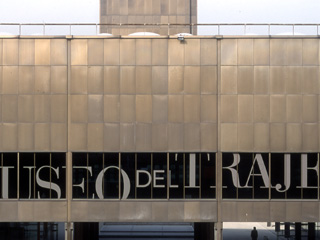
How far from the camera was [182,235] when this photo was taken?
54.0 meters

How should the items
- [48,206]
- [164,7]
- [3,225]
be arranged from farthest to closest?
[164,7]
[3,225]
[48,206]

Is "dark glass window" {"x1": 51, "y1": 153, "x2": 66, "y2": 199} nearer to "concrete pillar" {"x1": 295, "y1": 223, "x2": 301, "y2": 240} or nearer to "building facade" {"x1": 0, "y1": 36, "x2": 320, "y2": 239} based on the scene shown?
"building facade" {"x1": 0, "y1": 36, "x2": 320, "y2": 239}

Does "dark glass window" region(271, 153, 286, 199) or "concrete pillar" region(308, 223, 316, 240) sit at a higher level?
"dark glass window" region(271, 153, 286, 199)

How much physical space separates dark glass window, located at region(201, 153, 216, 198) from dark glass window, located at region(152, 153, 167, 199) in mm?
2590

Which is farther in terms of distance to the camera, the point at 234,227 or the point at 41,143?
the point at 234,227

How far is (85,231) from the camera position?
4344cm

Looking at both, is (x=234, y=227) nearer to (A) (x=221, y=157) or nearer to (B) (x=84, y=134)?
(A) (x=221, y=157)

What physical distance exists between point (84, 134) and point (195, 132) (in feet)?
24.8

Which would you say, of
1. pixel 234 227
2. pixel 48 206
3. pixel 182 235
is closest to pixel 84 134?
pixel 48 206

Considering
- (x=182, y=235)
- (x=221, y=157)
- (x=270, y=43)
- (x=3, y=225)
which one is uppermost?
(x=270, y=43)

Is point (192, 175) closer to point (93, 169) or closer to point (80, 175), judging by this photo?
point (93, 169)

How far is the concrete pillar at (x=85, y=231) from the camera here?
130 ft

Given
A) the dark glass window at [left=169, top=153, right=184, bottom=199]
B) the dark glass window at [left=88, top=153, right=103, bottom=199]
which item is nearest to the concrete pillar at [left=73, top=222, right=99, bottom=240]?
the dark glass window at [left=88, top=153, right=103, bottom=199]

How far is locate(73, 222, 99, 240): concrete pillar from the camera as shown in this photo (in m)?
39.6
